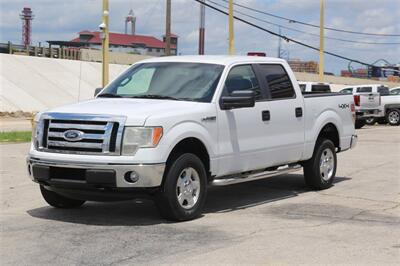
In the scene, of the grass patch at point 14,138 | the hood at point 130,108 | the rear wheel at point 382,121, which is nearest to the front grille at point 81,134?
the hood at point 130,108

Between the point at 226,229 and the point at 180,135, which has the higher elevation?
the point at 180,135

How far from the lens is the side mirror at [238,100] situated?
7.70 meters

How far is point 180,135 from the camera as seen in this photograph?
7.10 meters

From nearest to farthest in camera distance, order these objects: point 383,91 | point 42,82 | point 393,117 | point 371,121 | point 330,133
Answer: point 330,133
point 393,117
point 371,121
point 383,91
point 42,82

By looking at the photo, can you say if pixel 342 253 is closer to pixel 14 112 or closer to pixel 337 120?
pixel 337 120

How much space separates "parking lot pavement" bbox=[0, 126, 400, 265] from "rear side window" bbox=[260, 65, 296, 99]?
1499mm

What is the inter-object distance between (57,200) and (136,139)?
178 cm

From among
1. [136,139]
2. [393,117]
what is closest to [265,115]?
[136,139]

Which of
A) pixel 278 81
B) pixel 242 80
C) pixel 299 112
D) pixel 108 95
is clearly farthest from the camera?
pixel 299 112

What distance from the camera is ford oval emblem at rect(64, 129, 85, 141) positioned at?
22.7ft

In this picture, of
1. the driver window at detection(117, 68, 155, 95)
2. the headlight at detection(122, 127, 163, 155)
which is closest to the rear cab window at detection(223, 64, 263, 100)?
the driver window at detection(117, 68, 155, 95)

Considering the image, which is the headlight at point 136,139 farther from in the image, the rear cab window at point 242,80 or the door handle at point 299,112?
the door handle at point 299,112

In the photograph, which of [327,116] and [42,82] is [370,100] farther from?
[42,82]

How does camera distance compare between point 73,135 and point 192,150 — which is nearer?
point 73,135
